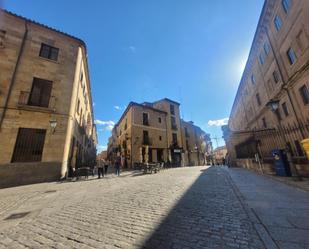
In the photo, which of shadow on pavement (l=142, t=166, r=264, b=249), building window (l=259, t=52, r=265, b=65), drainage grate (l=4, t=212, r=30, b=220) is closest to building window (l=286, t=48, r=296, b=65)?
building window (l=259, t=52, r=265, b=65)

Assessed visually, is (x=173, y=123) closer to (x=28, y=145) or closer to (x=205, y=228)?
(x=28, y=145)

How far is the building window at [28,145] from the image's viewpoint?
31.2 ft

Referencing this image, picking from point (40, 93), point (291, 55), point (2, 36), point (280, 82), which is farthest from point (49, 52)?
point (280, 82)

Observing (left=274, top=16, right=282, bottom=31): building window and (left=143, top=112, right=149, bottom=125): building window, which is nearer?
(left=274, top=16, right=282, bottom=31): building window

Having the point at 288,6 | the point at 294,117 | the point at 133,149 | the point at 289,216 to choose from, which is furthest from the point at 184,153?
the point at 289,216

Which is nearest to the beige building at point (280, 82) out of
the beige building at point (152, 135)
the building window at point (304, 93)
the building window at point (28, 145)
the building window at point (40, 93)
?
the building window at point (304, 93)

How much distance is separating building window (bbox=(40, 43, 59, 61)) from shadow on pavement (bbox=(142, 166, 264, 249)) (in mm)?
14534

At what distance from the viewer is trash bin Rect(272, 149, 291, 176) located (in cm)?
826

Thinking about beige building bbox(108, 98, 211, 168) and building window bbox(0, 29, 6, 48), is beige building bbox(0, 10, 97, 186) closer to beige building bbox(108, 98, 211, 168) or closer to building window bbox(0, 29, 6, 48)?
building window bbox(0, 29, 6, 48)

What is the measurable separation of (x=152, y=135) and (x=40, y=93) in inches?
608

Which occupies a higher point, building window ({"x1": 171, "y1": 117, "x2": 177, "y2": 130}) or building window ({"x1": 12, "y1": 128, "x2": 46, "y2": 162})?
building window ({"x1": 171, "y1": 117, "x2": 177, "y2": 130})

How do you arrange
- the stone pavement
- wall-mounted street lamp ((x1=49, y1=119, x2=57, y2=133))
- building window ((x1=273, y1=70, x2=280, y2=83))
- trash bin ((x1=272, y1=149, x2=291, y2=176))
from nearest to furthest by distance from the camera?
the stone pavement → trash bin ((x1=272, y1=149, x2=291, y2=176)) → wall-mounted street lamp ((x1=49, y1=119, x2=57, y2=133)) → building window ((x1=273, y1=70, x2=280, y2=83))

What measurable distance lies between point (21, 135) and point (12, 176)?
2.59 m

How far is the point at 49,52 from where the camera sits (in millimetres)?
12188
